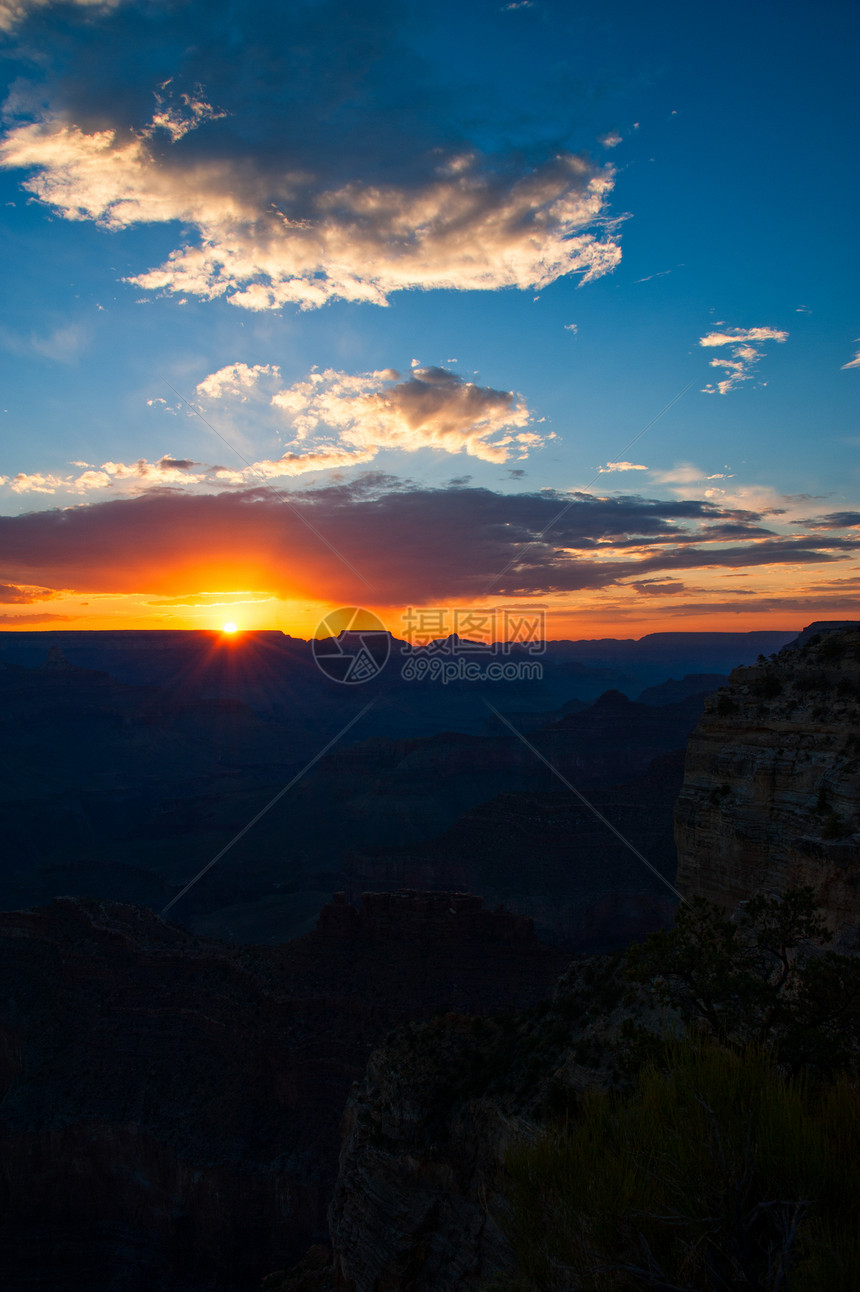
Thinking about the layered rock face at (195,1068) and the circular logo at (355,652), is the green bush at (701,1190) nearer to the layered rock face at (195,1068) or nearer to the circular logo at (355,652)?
the layered rock face at (195,1068)

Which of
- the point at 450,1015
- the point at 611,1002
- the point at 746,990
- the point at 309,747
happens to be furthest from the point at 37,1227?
the point at 309,747

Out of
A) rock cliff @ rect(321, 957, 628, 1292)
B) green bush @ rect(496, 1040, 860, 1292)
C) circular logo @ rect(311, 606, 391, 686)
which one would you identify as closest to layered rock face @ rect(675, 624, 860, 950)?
rock cliff @ rect(321, 957, 628, 1292)

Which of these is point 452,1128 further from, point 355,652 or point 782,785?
point 355,652

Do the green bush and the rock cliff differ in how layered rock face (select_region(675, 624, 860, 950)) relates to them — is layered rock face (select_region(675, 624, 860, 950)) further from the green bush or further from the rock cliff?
the green bush

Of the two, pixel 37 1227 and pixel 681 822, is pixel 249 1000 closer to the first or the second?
pixel 37 1227

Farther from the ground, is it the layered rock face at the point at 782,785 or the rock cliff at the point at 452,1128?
the layered rock face at the point at 782,785

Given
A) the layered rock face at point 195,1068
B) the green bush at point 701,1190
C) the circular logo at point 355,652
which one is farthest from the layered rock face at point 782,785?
the circular logo at point 355,652
